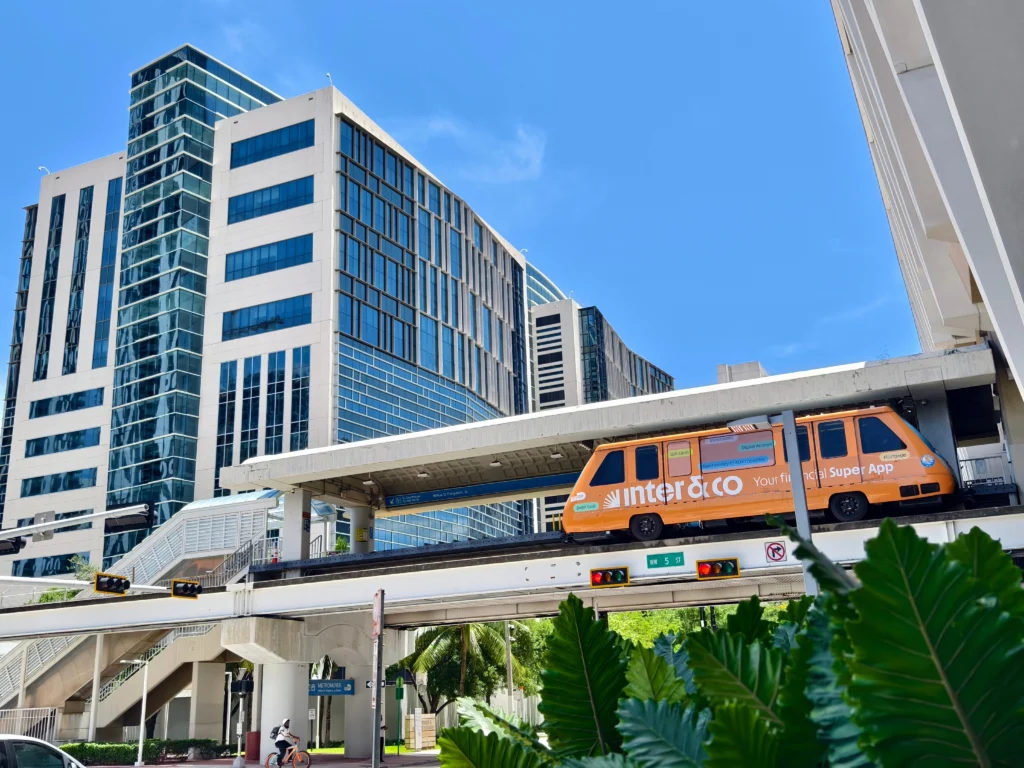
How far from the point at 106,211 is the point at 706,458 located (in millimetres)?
71781

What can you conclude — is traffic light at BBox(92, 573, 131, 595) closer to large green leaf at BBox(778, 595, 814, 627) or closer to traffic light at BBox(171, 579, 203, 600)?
traffic light at BBox(171, 579, 203, 600)

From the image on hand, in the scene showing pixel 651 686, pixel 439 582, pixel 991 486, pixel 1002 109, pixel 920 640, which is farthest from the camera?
pixel 439 582

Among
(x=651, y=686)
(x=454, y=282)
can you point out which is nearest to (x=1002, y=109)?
(x=651, y=686)

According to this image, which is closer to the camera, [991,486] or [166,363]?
[991,486]

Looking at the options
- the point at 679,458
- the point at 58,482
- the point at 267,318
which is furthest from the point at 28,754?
the point at 58,482

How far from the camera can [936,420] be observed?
22750 mm

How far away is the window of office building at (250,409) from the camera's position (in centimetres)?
6512

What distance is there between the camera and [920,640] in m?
1.19

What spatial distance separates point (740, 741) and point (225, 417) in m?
68.8

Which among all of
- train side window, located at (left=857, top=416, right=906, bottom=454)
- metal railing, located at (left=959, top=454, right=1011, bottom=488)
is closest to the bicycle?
train side window, located at (left=857, top=416, right=906, bottom=454)

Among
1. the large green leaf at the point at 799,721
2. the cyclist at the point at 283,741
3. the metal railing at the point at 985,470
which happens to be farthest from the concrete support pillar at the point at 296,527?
the large green leaf at the point at 799,721

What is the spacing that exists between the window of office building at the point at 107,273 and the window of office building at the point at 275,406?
18.2m

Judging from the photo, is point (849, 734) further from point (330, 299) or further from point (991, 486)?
point (330, 299)

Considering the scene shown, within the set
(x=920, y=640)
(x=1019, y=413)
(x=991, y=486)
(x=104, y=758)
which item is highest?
(x=1019, y=413)
